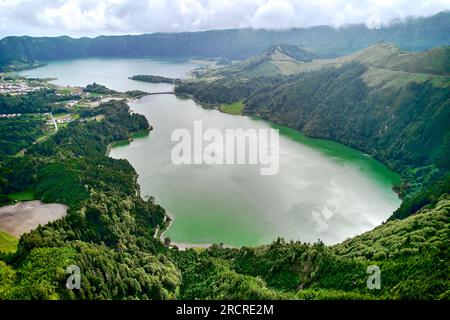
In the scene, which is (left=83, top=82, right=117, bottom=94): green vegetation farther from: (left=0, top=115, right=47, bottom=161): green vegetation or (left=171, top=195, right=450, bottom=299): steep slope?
(left=171, top=195, right=450, bottom=299): steep slope

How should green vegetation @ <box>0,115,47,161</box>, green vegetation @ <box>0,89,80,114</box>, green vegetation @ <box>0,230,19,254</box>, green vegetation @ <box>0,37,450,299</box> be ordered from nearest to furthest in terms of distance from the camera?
green vegetation @ <box>0,37,450,299</box> < green vegetation @ <box>0,230,19,254</box> < green vegetation @ <box>0,115,47,161</box> < green vegetation @ <box>0,89,80,114</box>

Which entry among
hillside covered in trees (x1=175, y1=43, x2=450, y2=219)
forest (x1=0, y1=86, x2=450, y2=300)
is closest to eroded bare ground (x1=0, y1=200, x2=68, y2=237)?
forest (x1=0, y1=86, x2=450, y2=300)

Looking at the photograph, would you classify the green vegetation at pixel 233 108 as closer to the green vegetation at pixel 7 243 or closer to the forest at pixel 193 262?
the forest at pixel 193 262

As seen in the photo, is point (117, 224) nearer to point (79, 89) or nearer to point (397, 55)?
point (397, 55)

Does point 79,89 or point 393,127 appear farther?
point 79,89

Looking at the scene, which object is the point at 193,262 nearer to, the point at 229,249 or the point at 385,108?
the point at 229,249

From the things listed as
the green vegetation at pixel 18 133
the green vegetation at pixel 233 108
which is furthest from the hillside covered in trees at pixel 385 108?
the green vegetation at pixel 18 133

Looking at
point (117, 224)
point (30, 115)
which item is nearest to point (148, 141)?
point (30, 115)

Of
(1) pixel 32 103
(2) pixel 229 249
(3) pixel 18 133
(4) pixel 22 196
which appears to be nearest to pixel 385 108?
(2) pixel 229 249
